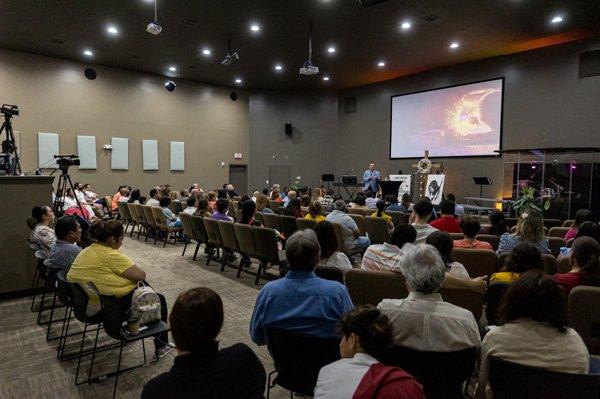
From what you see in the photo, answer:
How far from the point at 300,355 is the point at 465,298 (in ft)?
4.80

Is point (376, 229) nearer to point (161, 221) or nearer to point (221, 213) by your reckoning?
point (221, 213)

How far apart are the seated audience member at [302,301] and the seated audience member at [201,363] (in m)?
0.61

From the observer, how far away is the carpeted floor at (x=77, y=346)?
2.69 m

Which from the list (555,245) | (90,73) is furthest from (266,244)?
(90,73)

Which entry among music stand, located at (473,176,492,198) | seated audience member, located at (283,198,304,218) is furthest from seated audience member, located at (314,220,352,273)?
music stand, located at (473,176,492,198)

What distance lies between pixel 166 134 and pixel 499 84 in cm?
1152

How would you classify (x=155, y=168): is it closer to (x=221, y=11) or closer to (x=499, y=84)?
(x=221, y=11)

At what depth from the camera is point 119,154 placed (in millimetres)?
12922

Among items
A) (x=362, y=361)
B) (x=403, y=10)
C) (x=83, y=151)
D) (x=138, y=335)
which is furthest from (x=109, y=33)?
(x=362, y=361)

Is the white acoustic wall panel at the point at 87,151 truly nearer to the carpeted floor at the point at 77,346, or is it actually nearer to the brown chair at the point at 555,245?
the carpeted floor at the point at 77,346

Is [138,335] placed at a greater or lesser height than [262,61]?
lesser

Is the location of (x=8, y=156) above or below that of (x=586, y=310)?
above

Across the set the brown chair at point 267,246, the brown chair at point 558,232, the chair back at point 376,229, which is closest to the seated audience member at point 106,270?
the brown chair at point 267,246

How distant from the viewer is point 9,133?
5559 millimetres
